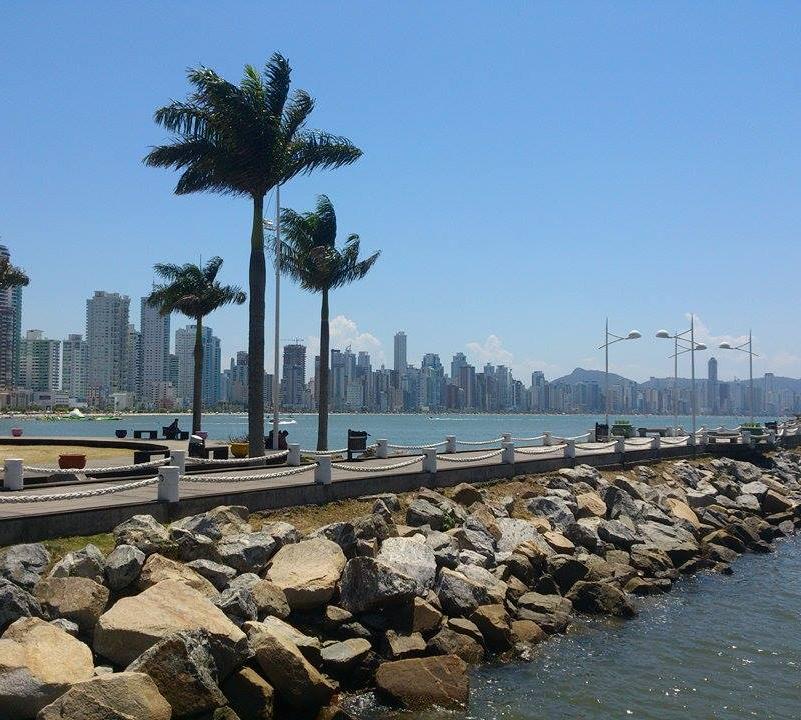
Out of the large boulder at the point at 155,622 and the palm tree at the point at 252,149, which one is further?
the palm tree at the point at 252,149

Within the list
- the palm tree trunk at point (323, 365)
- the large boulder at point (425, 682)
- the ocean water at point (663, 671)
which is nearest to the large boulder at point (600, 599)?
the ocean water at point (663, 671)

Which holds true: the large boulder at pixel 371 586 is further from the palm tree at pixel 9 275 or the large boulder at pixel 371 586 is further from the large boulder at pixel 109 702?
the palm tree at pixel 9 275

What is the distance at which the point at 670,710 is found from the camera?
11461 millimetres

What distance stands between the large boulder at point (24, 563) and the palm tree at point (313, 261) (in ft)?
59.8

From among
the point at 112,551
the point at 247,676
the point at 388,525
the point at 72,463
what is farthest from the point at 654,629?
the point at 72,463

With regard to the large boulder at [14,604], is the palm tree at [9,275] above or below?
above

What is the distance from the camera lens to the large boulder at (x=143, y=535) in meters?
12.1

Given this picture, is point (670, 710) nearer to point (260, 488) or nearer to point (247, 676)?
point (247, 676)

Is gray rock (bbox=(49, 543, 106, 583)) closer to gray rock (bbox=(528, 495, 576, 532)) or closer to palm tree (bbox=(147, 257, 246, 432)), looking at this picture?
gray rock (bbox=(528, 495, 576, 532))

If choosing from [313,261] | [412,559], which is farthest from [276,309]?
[412,559]

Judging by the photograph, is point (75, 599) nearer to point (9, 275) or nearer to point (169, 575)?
point (169, 575)

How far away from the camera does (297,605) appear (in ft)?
40.3

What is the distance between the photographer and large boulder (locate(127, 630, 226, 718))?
8.87m

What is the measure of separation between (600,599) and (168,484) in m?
8.82
